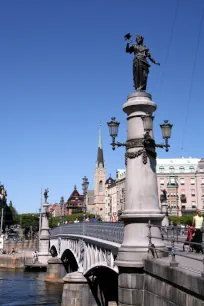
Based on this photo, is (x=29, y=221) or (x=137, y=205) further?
(x=29, y=221)

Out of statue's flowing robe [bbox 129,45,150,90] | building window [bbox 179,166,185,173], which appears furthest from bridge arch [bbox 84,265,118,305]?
building window [bbox 179,166,185,173]

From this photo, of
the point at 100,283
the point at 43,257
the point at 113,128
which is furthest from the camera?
the point at 43,257

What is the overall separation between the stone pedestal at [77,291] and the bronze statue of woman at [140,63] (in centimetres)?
1931

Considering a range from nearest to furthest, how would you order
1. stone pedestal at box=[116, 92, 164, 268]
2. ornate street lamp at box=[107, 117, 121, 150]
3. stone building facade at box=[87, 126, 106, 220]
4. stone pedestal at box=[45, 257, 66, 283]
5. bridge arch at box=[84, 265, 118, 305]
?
stone pedestal at box=[116, 92, 164, 268] → ornate street lamp at box=[107, 117, 121, 150] → bridge arch at box=[84, 265, 118, 305] → stone pedestal at box=[45, 257, 66, 283] → stone building facade at box=[87, 126, 106, 220]

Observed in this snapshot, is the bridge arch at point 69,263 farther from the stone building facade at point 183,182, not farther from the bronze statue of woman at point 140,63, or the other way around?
the stone building facade at point 183,182

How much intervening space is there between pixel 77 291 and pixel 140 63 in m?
20.1

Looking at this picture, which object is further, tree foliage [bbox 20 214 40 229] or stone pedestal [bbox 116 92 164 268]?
tree foliage [bbox 20 214 40 229]

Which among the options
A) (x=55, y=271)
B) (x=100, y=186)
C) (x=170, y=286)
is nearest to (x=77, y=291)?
(x=170, y=286)

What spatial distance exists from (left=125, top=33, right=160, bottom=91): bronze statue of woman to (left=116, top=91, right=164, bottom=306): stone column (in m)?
0.52

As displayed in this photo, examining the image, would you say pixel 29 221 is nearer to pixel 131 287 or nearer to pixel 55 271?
pixel 55 271

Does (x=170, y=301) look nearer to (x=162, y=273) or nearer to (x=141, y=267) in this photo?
(x=162, y=273)

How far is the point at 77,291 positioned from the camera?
27.5m

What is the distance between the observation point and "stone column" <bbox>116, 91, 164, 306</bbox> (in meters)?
9.96

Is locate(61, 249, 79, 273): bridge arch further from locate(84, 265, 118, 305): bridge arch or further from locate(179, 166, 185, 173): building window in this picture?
locate(179, 166, 185, 173): building window
